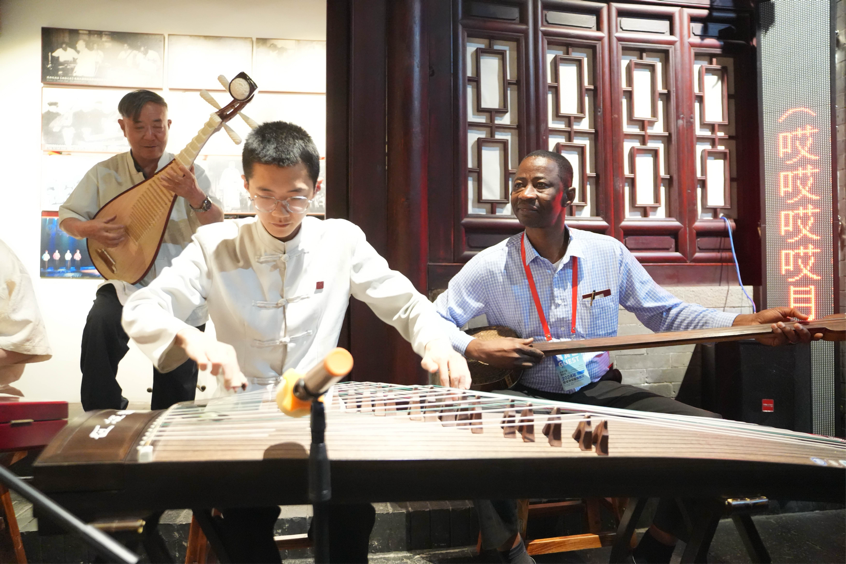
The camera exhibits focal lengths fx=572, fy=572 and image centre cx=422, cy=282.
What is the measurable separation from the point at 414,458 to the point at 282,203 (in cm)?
99

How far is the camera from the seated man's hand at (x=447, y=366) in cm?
142

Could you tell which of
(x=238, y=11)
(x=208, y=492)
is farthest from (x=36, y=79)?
(x=208, y=492)

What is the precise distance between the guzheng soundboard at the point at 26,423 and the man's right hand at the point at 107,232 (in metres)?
0.93

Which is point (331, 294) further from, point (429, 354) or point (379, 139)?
point (379, 139)

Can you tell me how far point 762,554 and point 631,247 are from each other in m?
2.21

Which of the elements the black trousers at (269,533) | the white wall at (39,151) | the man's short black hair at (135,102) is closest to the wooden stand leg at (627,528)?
the black trousers at (269,533)

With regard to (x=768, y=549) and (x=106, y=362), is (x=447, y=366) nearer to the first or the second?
(x=106, y=362)

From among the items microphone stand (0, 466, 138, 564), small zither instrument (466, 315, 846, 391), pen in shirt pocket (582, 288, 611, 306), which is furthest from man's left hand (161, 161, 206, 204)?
microphone stand (0, 466, 138, 564)

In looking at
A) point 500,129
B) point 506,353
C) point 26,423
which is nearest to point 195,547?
point 26,423

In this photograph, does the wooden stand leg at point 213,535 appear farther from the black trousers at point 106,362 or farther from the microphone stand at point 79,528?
the black trousers at point 106,362

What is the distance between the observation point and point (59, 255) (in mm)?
3250

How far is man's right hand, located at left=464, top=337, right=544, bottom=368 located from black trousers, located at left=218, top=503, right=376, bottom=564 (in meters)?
0.92

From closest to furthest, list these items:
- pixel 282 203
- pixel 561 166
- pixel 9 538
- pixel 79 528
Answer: pixel 79 528
pixel 282 203
pixel 9 538
pixel 561 166

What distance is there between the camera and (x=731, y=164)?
353 cm
